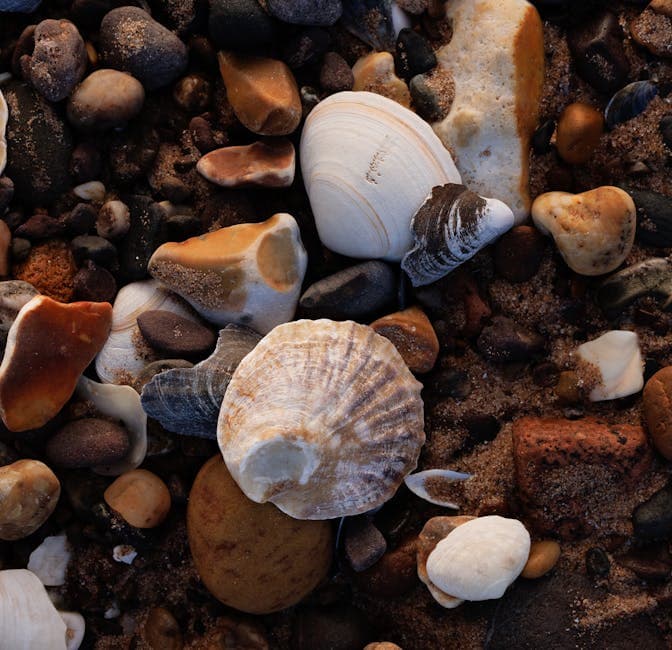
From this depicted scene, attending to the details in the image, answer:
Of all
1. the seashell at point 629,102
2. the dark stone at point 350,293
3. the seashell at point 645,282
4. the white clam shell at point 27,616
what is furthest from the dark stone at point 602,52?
the white clam shell at point 27,616

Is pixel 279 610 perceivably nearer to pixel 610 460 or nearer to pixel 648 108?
pixel 610 460

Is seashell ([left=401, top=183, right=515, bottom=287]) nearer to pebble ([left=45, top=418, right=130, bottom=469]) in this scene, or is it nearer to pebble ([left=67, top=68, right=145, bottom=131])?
pebble ([left=67, top=68, right=145, bottom=131])

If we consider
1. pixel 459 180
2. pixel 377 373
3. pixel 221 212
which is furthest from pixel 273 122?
pixel 377 373

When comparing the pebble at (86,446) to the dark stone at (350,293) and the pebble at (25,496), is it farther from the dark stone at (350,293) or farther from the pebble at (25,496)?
the dark stone at (350,293)

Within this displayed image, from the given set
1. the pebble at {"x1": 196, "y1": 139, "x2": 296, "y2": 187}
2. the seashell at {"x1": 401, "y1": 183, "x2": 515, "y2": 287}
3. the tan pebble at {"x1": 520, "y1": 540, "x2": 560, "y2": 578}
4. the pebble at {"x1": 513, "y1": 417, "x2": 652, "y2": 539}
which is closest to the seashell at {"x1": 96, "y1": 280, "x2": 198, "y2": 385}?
the pebble at {"x1": 196, "y1": 139, "x2": 296, "y2": 187}

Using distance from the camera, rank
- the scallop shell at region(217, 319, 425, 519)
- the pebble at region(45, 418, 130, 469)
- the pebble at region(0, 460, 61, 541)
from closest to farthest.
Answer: the scallop shell at region(217, 319, 425, 519) < the pebble at region(0, 460, 61, 541) < the pebble at region(45, 418, 130, 469)

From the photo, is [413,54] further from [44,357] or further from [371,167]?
[44,357]
